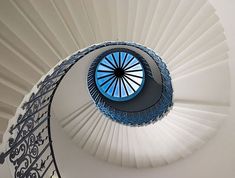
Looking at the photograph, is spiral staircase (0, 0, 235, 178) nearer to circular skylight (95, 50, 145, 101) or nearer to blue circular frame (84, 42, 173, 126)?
blue circular frame (84, 42, 173, 126)

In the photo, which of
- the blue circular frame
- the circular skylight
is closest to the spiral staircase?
the blue circular frame

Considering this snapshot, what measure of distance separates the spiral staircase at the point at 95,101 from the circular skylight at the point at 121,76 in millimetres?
1287

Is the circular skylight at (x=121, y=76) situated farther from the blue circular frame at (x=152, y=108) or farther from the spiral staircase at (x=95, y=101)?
the spiral staircase at (x=95, y=101)

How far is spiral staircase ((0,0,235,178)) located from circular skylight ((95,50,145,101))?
1.29 metres

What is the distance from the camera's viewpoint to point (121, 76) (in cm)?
1198

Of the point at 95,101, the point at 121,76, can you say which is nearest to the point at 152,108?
the point at 95,101

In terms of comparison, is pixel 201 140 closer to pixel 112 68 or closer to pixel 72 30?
pixel 72 30

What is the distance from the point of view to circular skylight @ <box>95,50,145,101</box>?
1117cm

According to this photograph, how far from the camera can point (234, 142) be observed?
712 cm

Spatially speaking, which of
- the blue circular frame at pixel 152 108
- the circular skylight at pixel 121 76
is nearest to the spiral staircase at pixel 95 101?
the blue circular frame at pixel 152 108

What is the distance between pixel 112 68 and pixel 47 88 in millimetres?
6648

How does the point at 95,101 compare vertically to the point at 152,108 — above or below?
above

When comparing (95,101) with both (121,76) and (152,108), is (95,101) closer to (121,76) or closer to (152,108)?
(152,108)

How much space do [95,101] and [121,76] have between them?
11.2ft
